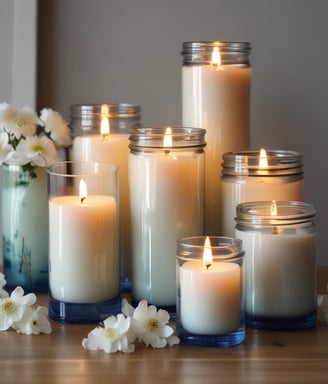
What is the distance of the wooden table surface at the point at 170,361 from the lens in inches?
32.6

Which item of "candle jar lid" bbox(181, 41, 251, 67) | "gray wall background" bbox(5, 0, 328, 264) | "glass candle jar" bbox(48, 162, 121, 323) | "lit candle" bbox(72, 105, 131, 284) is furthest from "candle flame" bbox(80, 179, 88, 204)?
"gray wall background" bbox(5, 0, 328, 264)

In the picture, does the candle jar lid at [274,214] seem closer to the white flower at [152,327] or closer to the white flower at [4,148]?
the white flower at [152,327]

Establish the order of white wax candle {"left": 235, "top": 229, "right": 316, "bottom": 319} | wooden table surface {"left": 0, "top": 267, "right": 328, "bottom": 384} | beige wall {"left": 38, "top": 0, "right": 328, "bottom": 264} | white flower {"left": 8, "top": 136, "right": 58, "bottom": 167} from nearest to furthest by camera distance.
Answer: wooden table surface {"left": 0, "top": 267, "right": 328, "bottom": 384} → white wax candle {"left": 235, "top": 229, "right": 316, "bottom": 319} → white flower {"left": 8, "top": 136, "right": 58, "bottom": 167} → beige wall {"left": 38, "top": 0, "right": 328, "bottom": 264}

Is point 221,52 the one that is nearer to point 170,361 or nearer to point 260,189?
point 260,189

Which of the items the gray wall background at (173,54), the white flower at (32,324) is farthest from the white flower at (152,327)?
the gray wall background at (173,54)

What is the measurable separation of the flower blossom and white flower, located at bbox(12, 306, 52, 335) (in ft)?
0.33

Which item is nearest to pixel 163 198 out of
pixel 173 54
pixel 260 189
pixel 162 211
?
pixel 162 211

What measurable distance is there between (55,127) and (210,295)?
34 cm

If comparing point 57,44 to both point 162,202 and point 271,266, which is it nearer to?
point 162,202

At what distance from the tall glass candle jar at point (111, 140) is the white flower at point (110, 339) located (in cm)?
21

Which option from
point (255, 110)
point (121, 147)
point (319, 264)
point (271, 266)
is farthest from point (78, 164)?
point (319, 264)

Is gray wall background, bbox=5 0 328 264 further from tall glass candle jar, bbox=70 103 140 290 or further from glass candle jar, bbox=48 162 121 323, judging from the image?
glass candle jar, bbox=48 162 121 323

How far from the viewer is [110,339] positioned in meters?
0.90

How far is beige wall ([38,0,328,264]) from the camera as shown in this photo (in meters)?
1.29
